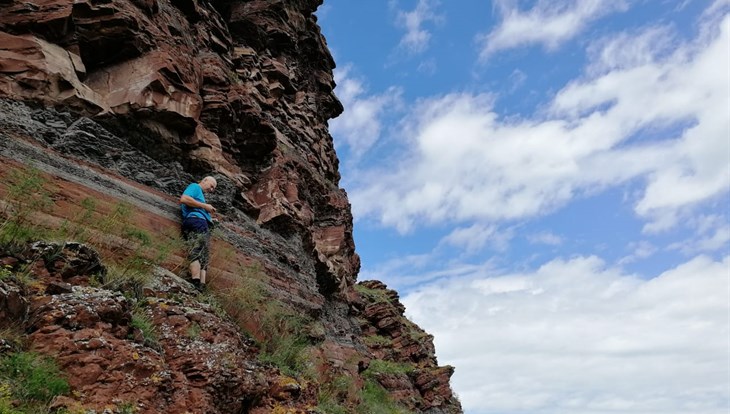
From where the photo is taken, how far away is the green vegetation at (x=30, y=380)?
378 centimetres

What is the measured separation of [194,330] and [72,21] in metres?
7.07

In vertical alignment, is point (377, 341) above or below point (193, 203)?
above

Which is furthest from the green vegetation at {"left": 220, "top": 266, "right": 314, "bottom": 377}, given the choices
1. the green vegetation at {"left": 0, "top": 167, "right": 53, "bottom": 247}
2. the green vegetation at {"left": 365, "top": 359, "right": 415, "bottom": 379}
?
the green vegetation at {"left": 365, "top": 359, "right": 415, "bottom": 379}

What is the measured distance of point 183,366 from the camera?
206 inches

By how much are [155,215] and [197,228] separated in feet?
2.78

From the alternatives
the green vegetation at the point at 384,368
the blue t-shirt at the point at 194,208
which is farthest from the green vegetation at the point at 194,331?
the green vegetation at the point at 384,368

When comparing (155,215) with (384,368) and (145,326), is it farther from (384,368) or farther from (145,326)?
(384,368)

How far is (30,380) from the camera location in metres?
3.96

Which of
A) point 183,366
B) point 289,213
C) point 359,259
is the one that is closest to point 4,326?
point 183,366

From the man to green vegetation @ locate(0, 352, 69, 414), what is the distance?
3.20 m

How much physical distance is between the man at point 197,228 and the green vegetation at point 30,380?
3.20 metres

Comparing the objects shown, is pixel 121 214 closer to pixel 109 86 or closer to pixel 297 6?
pixel 109 86

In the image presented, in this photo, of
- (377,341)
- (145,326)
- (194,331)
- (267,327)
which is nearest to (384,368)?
(377,341)

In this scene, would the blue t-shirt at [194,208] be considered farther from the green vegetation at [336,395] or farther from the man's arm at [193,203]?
the green vegetation at [336,395]
